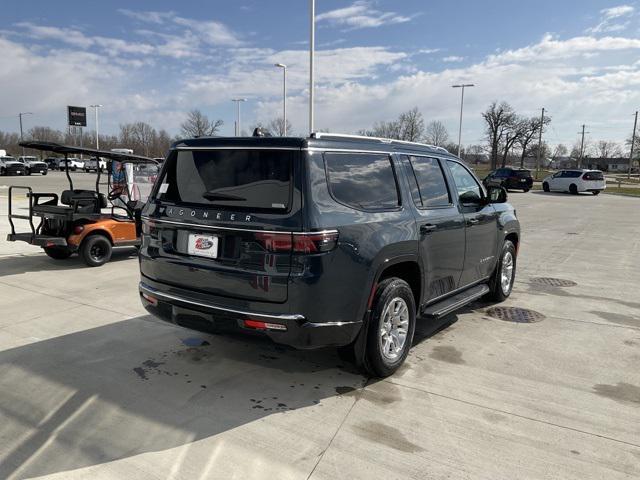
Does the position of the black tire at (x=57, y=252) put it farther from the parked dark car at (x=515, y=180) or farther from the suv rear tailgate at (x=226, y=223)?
the parked dark car at (x=515, y=180)

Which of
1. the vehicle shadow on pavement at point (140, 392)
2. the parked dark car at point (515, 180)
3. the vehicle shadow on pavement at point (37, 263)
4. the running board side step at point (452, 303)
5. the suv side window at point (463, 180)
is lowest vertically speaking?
the vehicle shadow on pavement at point (140, 392)

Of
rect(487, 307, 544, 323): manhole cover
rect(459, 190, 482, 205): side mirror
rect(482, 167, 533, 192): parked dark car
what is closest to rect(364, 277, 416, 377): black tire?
rect(459, 190, 482, 205): side mirror

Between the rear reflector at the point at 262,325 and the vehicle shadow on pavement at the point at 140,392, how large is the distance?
124 mm

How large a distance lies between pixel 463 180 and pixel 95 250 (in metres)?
5.95

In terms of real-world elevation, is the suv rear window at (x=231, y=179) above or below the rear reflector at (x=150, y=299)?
above

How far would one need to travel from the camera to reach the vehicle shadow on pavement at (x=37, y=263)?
7762 mm

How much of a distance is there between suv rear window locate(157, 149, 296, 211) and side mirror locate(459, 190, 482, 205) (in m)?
2.43

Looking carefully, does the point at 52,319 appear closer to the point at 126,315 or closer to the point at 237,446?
the point at 126,315

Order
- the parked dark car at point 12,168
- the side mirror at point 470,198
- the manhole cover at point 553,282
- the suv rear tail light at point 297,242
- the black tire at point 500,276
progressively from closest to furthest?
the suv rear tail light at point 297,242 < the side mirror at point 470,198 < the black tire at point 500,276 < the manhole cover at point 553,282 < the parked dark car at point 12,168

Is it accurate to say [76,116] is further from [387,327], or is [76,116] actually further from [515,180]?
[515,180]

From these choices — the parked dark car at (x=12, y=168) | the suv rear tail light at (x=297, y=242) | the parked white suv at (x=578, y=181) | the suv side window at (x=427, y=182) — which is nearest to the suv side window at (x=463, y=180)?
the suv side window at (x=427, y=182)

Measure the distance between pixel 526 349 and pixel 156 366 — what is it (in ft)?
11.2

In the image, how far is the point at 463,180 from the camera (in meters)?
5.40

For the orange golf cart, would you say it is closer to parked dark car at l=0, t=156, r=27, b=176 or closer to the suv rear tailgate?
the suv rear tailgate
